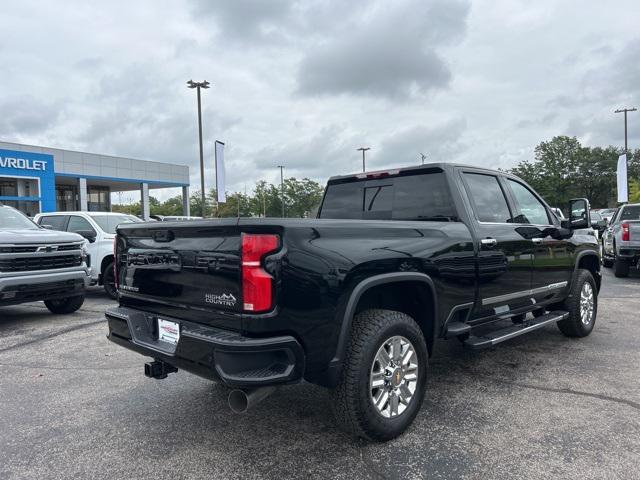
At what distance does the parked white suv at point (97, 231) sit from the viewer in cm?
927

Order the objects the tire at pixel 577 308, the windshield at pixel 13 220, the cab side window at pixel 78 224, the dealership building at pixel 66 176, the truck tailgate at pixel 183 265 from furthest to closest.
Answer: the dealership building at pixel 66 176 → the cab side window at pixel 78 224 → the windshield at pixel 13 220 → the tire at pixel 577 308 → the truck tailgate at pixel 183 265

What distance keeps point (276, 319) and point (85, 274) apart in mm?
5896

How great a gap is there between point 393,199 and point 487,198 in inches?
33.6

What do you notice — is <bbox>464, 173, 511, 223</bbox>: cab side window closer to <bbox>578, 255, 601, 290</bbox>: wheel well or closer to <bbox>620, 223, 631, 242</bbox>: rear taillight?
<bbox>578, 255, 601, 290</bbox>: wheel well

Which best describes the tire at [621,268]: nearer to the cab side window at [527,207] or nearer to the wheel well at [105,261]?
the cab side window at [527,207]

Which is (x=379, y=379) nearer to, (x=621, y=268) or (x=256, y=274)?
(x=256, y=274)

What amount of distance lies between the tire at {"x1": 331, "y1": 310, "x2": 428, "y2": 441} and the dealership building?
27.7m

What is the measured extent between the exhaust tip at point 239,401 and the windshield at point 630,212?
1294cm

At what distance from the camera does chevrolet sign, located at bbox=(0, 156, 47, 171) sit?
2552cm

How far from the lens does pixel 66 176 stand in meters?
30.0

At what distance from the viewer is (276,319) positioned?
8.84 ft

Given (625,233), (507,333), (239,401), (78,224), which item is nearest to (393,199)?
(507,333)

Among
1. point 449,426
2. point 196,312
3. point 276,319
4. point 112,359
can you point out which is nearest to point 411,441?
point 449,426

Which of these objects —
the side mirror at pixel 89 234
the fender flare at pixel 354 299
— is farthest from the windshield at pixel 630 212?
the side mirror at pixel 89 234
